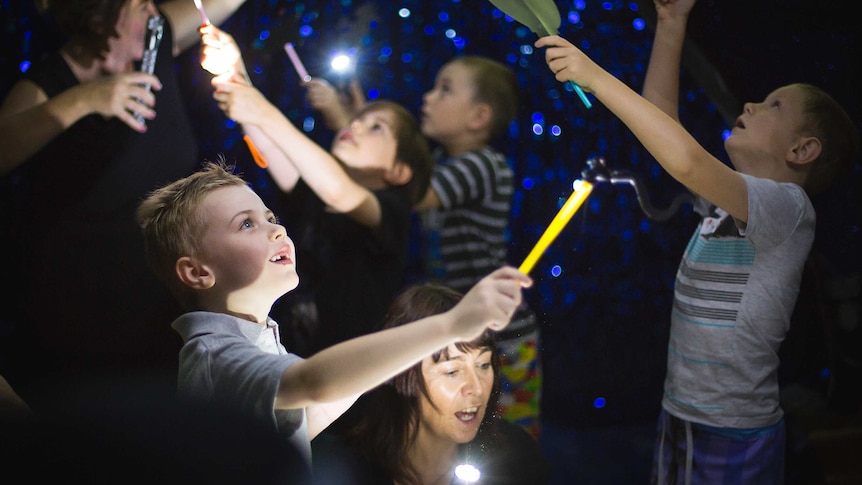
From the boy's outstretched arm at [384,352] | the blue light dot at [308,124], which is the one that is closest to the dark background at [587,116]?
the blue light dot at [308,124]

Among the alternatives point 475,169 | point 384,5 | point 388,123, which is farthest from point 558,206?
point 384,5

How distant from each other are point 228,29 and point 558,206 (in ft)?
1.50

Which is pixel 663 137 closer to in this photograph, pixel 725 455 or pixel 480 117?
pixel 480 117

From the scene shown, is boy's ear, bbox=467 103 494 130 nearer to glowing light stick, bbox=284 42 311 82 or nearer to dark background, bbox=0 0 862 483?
dark background, bbox=0 0 862 483

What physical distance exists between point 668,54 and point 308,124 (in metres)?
0.45

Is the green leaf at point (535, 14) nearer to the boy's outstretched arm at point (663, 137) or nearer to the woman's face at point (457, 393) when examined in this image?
the boy's outstretched arm at point (663, 137)

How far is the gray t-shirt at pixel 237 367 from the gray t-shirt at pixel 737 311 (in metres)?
0.47

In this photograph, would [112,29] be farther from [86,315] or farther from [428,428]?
[428,428]

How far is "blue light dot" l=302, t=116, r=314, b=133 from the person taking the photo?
1022mm

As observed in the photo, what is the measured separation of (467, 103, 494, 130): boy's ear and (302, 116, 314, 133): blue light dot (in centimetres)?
19

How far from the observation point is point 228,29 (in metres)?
1.02

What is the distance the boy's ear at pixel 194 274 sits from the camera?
859mm

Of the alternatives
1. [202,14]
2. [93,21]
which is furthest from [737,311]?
[93,21]

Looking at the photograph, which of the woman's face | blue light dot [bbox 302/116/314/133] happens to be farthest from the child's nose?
blue light dot [bbox 302/116/314/133]
